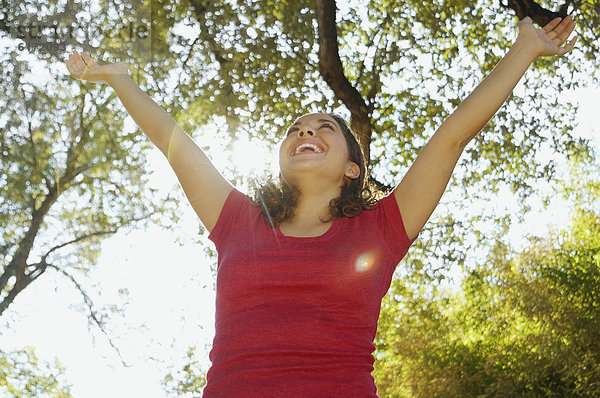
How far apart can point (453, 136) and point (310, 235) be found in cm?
56

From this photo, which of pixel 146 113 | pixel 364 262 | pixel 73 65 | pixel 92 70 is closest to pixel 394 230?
pixel 364 262

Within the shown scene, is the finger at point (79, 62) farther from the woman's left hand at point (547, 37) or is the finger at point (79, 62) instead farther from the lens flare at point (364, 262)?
the woman's left hand at point (547, 37)

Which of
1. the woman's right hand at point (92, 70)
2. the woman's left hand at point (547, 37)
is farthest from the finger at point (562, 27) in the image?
Answer: the woman's right hand at point (92, 70)

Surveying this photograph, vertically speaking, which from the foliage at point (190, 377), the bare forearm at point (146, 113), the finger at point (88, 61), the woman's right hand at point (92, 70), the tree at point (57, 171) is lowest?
the bare forearm at point (146, 113)

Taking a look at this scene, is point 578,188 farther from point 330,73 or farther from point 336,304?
point 336,304

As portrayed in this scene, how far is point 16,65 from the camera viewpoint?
10.6 metres

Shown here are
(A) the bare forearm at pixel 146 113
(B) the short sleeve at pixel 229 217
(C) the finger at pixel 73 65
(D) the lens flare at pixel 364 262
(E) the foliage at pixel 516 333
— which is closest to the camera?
(D) the lens flare at pixel 364 262

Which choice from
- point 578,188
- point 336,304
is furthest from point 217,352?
point 578,188

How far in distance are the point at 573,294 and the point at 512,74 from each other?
1274cm

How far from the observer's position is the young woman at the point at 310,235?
5.97ft

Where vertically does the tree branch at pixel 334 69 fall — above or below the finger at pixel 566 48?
above

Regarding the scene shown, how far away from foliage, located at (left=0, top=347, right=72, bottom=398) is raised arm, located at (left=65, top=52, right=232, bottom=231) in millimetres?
13562

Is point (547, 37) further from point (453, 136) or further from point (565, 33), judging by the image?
point (453, 136)

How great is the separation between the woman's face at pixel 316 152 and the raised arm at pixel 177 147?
0.25m
